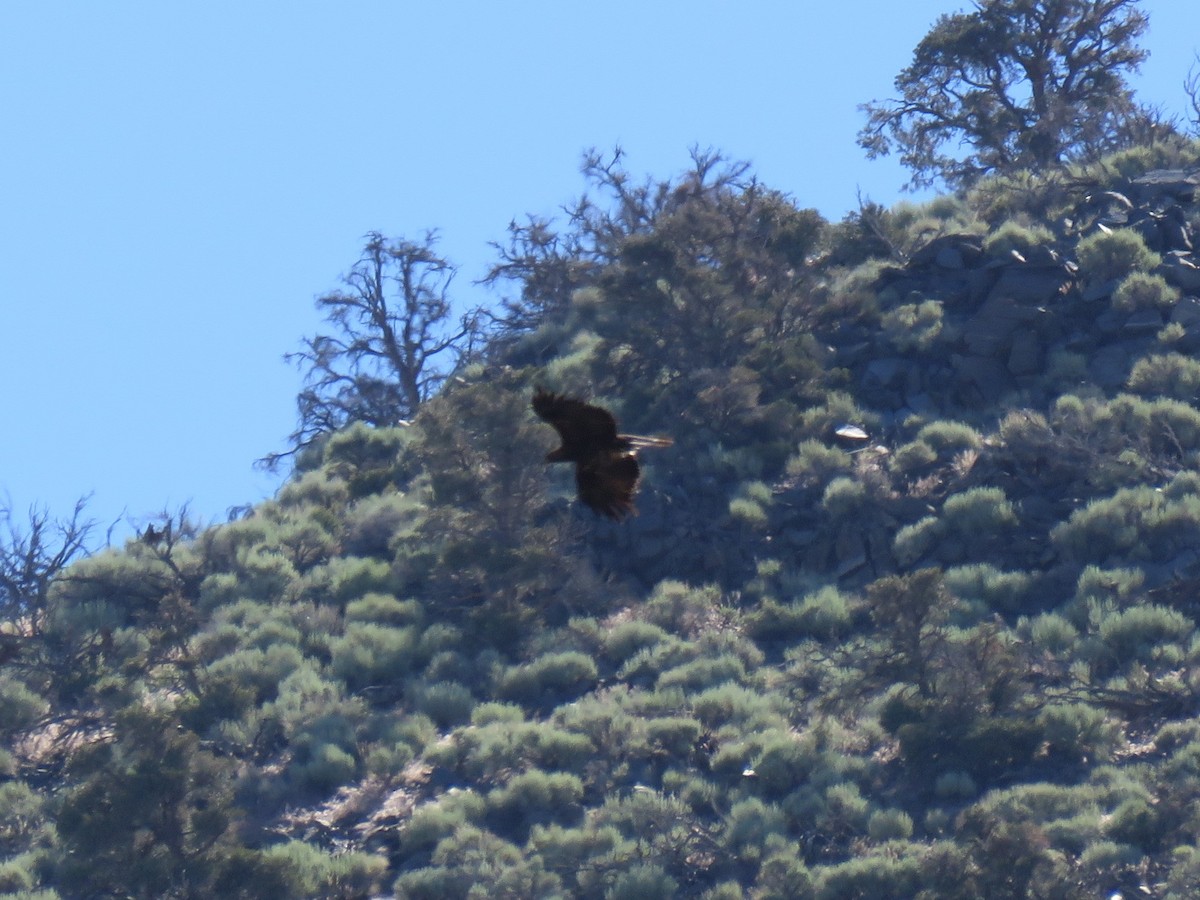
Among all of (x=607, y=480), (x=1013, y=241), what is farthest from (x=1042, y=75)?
(x=607, y=480)

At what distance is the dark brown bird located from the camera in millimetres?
13156

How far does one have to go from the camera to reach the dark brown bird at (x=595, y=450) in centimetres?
1316

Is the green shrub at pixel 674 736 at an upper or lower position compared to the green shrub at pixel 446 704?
lower

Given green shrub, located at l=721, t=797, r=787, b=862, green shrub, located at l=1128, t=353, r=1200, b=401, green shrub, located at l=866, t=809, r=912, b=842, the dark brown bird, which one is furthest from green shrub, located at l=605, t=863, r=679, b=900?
green shrub, located at l=1128, t=353, r=1200, b=401

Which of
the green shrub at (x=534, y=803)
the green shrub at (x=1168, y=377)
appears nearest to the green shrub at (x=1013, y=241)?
the green shrub at (x=1168, y=377)

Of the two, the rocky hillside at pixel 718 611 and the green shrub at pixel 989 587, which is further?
the green shrub at pixel 989 587

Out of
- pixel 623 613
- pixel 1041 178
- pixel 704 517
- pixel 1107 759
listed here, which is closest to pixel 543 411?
pixel 1107 759

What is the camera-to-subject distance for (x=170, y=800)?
21.8m

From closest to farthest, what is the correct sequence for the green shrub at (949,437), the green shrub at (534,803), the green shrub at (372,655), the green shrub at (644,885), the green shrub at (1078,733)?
the green shrub at (644,885) → the green shrub at (1078,733) → the green shrub at (534,803) → the green shrub at (372,655) → the green shrub at (949,437)

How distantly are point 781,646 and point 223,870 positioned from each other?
9.21 metres

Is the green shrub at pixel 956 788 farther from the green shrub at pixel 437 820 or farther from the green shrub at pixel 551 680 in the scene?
the green shrub at pixel 551 680

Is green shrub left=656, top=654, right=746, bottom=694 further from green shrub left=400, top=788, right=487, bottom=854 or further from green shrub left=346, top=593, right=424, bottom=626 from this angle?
green shrub left=346, top=593, right=424, bottom=626

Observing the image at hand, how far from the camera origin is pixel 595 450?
13.4 m

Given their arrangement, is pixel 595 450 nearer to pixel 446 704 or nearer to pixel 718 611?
pixel 446 704
